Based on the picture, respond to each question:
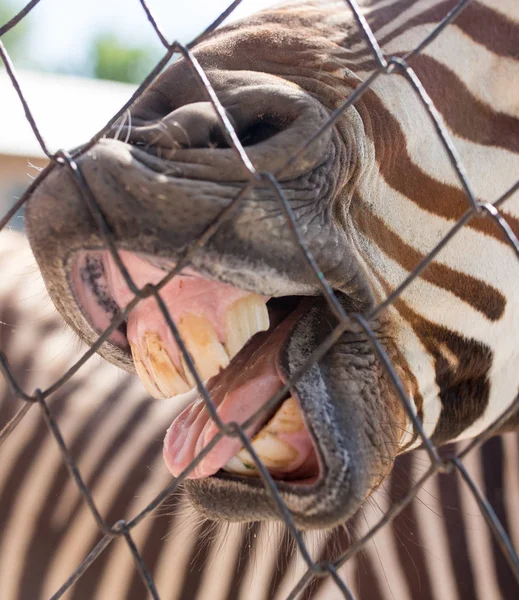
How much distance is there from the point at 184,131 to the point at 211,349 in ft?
1.45

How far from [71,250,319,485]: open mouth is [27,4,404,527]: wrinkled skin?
0.16ft

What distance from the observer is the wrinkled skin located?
4.26 ft

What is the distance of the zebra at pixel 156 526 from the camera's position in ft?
7.86

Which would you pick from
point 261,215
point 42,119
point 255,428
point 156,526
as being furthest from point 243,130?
point 42,119

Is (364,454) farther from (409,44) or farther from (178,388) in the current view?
(409,44)

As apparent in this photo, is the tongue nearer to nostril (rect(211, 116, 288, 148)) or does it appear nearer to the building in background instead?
nostril (rect(211, 116, 288, 148))

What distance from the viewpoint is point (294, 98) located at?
1.43 meters

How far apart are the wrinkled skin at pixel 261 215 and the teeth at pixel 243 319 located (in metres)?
0.08

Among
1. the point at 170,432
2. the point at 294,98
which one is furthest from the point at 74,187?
the point at 170,432

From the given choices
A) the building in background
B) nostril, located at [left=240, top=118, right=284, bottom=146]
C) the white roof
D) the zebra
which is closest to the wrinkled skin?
nostril, located at [left=240, top=118, right=284, bottom=146]

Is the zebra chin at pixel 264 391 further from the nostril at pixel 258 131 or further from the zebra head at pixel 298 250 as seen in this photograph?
the nostril at pixel 258 131

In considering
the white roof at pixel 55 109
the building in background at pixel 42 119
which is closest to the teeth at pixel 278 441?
the building in background at pixel 42 119

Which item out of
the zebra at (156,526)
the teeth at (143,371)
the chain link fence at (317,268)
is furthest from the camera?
the zebra at (156,526)

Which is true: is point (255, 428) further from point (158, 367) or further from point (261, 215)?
point (261, 215)
